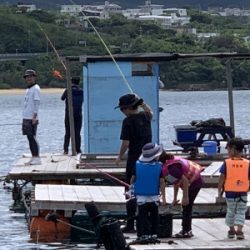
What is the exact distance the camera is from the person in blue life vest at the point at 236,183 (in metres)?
14.6

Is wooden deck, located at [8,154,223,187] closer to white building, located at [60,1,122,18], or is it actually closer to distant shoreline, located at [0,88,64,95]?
white building, located at [60,1,122,18]

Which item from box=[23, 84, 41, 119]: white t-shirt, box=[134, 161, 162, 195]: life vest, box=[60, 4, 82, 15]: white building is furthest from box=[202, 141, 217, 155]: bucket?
box=[134, 161, 162, 195]: life vest

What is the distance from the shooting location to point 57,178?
21.0 metres

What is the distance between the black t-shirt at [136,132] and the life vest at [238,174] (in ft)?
5.00

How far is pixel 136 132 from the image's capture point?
15.8 m

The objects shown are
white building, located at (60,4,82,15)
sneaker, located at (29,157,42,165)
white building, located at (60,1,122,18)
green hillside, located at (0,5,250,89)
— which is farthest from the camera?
green hillside, located at (0,5,250,89)

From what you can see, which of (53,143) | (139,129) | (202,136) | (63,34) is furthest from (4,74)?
(139,129)

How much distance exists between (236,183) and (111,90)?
8.71 meters

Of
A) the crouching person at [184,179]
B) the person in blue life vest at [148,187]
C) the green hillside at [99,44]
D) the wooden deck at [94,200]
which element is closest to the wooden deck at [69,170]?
the wooden deck at [94,200]

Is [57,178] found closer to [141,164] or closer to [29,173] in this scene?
[29,173]

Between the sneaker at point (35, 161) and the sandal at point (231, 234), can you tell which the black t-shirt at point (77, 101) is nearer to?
the sneaker at point (35, 161)

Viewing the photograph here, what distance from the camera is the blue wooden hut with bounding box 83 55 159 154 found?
23.1 metres

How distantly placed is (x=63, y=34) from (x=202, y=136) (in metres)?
67.2

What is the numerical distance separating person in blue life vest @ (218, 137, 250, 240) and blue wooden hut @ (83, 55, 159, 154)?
8329 mm
